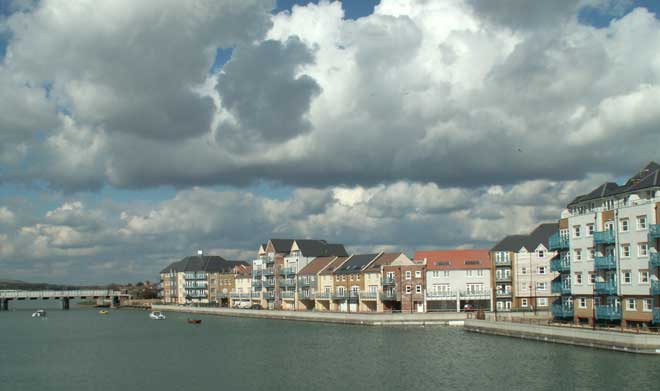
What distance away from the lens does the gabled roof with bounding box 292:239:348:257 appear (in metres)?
135

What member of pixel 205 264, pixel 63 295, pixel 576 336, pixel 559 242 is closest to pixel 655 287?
pixel 576 336

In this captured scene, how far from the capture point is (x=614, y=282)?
2628 inches

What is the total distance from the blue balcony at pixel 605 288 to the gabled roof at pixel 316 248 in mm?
71405

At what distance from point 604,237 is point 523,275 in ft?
134

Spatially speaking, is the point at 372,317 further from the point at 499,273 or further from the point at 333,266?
the point at 333,266

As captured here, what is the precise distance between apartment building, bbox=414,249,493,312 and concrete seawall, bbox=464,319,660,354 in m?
22.4

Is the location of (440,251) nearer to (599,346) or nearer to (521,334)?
(521,334)

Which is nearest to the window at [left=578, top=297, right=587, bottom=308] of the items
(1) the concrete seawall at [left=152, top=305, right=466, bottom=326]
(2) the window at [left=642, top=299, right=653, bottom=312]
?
(2) the window at [left=642, top=299, right=653, bottom=312]

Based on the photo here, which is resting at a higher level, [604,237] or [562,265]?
[604,237]

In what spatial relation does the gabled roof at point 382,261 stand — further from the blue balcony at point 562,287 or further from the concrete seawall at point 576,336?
the blue balcony at point 562,287

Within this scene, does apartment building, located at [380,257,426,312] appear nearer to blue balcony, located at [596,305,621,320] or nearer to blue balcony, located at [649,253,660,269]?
blue balcony, located at [596,305,621,320]

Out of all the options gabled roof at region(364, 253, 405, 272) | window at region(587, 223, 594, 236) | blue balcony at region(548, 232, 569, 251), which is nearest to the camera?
window at region(587, 223, 594, 236)

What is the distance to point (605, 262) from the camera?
67.8 m

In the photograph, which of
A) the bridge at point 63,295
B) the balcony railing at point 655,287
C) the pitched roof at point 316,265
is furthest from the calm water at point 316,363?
the bridge at point 63,295
